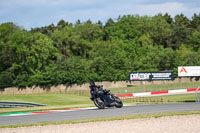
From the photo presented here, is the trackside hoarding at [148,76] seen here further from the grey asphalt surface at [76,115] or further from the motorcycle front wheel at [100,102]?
the grey asphalt surface at [76,115]

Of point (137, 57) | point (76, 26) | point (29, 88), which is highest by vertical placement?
point (76, 26)

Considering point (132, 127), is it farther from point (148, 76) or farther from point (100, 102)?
point (148, 76)

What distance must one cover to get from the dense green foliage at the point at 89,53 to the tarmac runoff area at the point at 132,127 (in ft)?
196

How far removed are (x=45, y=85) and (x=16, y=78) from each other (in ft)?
24.5

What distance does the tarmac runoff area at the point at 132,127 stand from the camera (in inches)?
499

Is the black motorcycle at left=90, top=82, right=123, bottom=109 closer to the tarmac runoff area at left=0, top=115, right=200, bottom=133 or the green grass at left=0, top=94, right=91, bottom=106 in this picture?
the tarmac runoff area at left=0, top=115, right=200, bottom=133

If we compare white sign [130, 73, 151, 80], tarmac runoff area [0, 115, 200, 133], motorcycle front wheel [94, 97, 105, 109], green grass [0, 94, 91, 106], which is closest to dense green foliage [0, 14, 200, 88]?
white sign [130, 73, 151, 80]

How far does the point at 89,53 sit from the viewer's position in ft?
304

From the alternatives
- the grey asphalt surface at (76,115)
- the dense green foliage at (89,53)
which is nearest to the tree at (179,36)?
the dense green foliage at (89,53)

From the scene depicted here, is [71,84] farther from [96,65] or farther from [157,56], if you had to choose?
[157,56]

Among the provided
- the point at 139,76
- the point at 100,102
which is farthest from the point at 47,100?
the point at 100,102

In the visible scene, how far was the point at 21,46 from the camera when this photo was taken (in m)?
79.4

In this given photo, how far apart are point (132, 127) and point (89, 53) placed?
261ft

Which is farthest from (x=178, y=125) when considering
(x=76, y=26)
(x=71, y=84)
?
(x=76, y=26)
